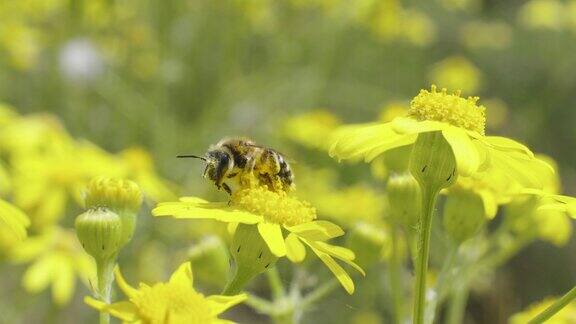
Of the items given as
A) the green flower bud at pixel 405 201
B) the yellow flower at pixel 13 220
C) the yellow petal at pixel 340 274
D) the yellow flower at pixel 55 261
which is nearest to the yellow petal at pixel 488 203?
the green flower bud at pixel 405 201

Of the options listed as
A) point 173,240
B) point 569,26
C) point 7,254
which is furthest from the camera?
point 569,26

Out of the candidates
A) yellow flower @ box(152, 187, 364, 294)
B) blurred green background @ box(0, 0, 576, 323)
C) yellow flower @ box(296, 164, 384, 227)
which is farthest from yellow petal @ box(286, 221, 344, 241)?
blurred green background @ box(0, 0, 576, 323)

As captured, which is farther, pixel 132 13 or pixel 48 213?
pixel 132 13

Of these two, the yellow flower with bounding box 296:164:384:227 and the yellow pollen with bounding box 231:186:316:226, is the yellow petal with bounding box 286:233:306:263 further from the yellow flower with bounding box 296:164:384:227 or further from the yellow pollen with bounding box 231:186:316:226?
the yellow flower with bounding box 296:164:384:227

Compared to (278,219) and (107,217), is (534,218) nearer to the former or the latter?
(278,219)

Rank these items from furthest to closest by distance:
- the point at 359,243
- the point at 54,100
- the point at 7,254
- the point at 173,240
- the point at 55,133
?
1. the point at 54,100
2. the point at 173,240
3. the point at 55,133
4. the point at 7,254
5. the point at 359,243

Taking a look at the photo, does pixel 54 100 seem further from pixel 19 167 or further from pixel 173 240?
pixel 19 167

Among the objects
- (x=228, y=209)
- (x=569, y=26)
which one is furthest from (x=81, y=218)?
(x=569, y=26)

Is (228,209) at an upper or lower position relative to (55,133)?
upper
